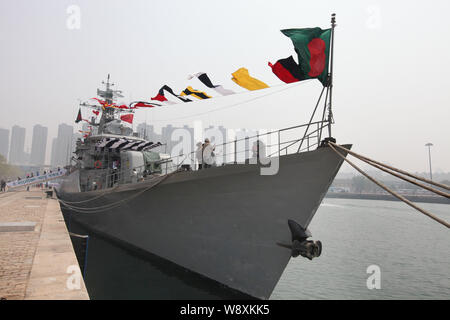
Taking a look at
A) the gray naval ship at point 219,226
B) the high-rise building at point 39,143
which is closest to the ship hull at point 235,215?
the gray naval ship at point 219,226

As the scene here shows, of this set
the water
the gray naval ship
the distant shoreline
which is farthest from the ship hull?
the distant shoreline

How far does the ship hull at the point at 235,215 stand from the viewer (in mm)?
5984

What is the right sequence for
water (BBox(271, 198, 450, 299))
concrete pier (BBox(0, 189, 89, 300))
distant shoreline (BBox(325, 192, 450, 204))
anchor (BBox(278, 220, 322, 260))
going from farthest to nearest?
1. distant shoreline (BBox(325, 192, 450, 204))
2. water (BBox(271, 198, 450, 299))
3. anchor (BBox(278, 220, 322, 260))
4. concrete pier (BBox(0, 189, 89, 300))

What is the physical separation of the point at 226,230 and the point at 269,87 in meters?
3.99

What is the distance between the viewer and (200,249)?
783 cm

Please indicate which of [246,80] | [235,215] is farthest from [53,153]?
[246,80]

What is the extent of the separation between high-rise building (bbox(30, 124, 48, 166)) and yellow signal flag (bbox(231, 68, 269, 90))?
190190 millimetres

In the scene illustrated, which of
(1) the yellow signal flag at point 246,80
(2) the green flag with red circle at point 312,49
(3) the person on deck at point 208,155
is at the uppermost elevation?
(2) the green flag with red circle at point 312,49

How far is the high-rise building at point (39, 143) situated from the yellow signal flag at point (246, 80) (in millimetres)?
190190

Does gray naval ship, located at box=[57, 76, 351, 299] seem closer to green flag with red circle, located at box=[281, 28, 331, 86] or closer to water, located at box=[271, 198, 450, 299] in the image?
green flag with red circle, located at box=[281, 28, 331, 86]

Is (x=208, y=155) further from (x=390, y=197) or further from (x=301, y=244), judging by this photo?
(x=390, y=197)

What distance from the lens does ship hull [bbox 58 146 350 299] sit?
5.98 m

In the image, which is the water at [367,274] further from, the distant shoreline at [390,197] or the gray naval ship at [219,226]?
the distant shoreline at [390,197]

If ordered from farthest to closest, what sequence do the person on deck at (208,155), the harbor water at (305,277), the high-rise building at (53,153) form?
the high-rise building at (53,153) → the harbor water at (305,277) → the person on deck at (208,155)
